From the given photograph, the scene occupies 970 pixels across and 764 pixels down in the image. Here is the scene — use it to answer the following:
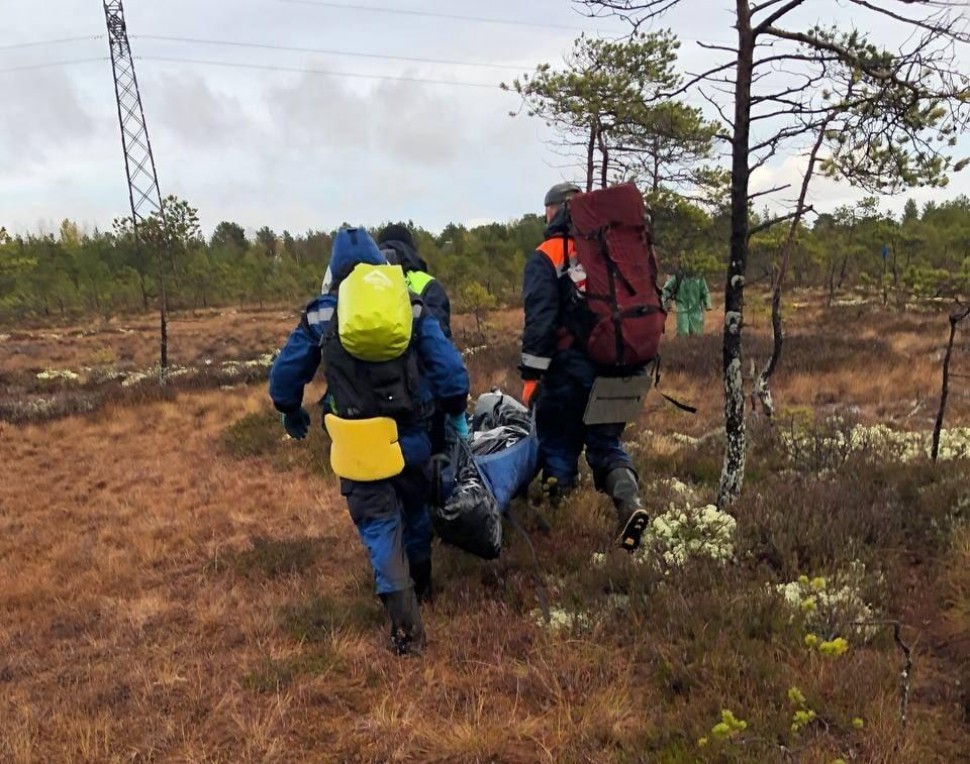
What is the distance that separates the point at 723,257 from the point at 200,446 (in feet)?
36.2

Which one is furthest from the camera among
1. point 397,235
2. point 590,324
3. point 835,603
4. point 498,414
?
point 498,414

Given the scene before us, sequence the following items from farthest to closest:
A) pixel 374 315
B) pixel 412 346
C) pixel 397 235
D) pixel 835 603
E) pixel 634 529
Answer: pixel 397 235, pixel 634 529, pixel 412 346, pixel 835 603, pixel 374 315

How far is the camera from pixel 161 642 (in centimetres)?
376

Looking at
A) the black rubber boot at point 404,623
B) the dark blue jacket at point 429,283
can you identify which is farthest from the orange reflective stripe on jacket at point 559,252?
the black rubber boot at point 404,623

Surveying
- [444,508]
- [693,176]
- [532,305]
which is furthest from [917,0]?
[693,176]

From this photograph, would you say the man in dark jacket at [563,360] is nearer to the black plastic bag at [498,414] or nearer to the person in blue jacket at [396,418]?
the black plastic bag at [498,414]

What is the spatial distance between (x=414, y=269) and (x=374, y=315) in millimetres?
1121

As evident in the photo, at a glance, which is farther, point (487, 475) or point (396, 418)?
point (487, 475)

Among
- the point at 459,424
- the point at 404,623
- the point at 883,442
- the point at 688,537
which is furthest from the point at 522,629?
the point at 883,442

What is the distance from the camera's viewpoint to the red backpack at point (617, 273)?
12.9 ft

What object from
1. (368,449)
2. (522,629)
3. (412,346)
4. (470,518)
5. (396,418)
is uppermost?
(412,346)

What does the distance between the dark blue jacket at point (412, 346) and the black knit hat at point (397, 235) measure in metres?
0.81

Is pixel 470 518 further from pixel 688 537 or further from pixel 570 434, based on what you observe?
pixel 688 537

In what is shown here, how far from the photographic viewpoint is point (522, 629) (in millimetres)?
3424
